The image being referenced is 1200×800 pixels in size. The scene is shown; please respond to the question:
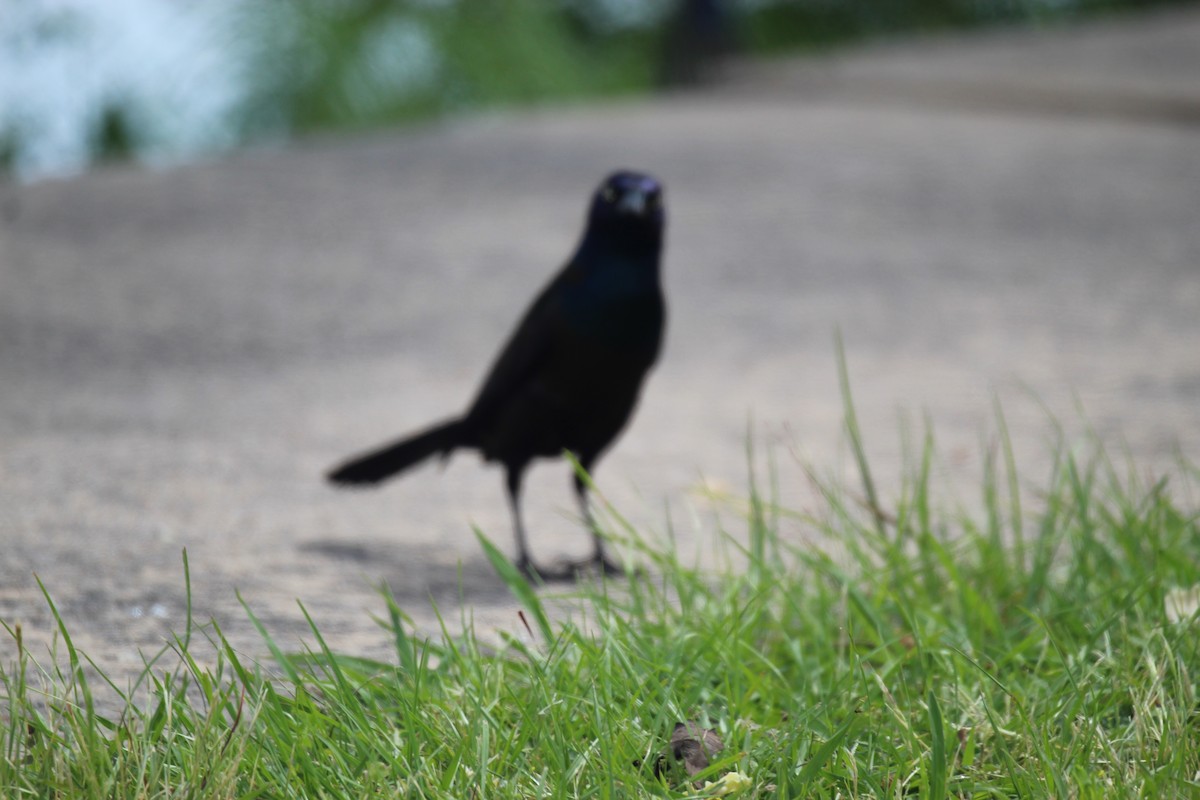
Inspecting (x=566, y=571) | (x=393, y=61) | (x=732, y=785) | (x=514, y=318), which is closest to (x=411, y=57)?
(x=393, y=61)

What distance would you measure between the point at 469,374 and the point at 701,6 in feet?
20.7

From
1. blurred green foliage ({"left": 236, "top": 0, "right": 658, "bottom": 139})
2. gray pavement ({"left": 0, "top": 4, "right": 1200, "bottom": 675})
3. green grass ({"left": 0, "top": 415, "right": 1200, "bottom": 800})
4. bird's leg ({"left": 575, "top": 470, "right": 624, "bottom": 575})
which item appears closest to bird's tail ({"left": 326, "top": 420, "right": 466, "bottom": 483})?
gray pavement ({"left": 0, "top": 4, "right": 1200, "bottom": 675})

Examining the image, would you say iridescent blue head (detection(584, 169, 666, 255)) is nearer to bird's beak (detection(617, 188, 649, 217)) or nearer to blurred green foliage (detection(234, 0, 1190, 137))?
bird's beak (detection(617, 188, 649, 217))

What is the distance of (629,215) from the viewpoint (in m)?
2.93

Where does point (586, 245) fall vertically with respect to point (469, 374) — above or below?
above

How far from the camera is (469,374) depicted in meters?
4.92

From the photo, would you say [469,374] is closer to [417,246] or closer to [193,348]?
[193,348]

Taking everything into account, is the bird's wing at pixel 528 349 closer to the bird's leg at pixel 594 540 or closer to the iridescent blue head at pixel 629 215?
the iridescent blue head at pixel 629 215

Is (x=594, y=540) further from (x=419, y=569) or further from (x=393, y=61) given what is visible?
(x=393, y=61)

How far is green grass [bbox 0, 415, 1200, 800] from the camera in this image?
181 cm

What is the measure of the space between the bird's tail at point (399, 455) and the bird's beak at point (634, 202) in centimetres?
66

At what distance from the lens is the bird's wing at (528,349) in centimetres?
299

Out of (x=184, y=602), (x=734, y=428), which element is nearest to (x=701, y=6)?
(x=734, y=428)

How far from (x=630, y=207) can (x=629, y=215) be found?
0.02 meters
